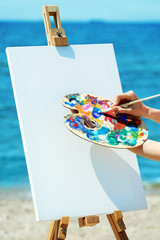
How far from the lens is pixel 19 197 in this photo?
16.7ft

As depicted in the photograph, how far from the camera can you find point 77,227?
402cm

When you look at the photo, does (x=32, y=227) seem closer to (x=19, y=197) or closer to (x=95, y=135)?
(x=19, y=197)

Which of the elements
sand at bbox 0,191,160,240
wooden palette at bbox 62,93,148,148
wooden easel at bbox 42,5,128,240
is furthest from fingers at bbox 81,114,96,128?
sand at bbox 0,191,160,240

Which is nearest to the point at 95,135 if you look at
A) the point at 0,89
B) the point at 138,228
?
the point at 138,228

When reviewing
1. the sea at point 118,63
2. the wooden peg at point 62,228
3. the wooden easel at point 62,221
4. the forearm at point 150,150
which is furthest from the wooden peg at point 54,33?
the sea at point 118,63

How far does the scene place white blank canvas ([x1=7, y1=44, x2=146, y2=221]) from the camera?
216 cm

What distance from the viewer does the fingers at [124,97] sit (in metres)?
2.21

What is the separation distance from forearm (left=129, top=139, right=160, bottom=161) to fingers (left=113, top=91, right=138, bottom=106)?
228 millimetres

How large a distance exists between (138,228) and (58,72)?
2112 mm

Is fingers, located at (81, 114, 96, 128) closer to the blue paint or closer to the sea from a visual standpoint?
the blue paint

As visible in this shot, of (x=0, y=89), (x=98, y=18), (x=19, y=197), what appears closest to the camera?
(x=19, y=197)

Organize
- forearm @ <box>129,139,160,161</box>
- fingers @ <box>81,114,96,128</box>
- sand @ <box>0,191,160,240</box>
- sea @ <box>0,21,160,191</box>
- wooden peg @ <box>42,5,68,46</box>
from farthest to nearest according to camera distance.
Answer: sea @ <box>0,21,160,191</box> < sand @ <box>0,191,160,240</box> < wooden peg @ <box>42,5,68,46</box> < fingers @ <box>81,114,96,128</box> < forearm @ <box>129,139,160,161</box>
